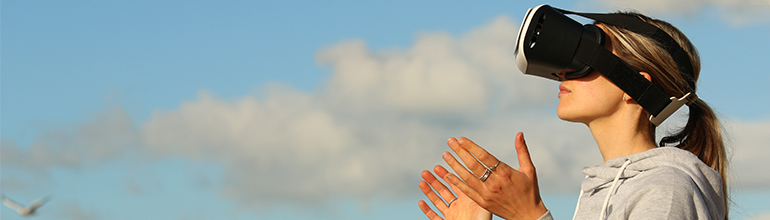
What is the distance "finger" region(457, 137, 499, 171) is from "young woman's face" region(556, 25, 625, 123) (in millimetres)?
772

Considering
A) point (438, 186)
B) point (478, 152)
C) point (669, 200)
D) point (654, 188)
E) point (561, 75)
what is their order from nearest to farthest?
point (669, 200), point (654, 188), point (478, 152), point (561, 75), point (438, 186)

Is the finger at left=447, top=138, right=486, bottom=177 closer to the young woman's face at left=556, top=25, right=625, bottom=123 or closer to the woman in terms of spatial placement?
the woman

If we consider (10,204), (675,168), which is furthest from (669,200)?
(10,204)

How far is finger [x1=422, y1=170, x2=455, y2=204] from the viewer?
5824mm

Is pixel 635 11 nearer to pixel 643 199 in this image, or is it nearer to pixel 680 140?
pixel 680 140

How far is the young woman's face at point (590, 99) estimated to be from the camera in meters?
4.64

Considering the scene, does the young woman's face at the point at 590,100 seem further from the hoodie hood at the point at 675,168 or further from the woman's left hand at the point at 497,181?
the woman's left hand at the point at 497,181

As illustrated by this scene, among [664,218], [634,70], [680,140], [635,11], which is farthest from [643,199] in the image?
[635,11]

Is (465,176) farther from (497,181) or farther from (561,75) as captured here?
(561,75)

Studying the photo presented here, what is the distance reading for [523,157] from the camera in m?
4.37

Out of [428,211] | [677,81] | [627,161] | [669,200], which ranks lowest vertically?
[669,200]

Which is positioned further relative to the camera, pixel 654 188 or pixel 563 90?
pixel 563 90

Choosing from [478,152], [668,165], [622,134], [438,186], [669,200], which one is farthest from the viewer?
[438,186]

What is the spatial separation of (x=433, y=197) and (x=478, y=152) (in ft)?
5.94
